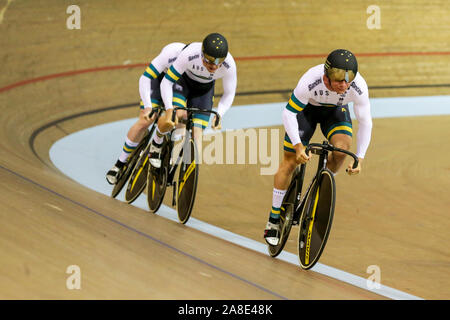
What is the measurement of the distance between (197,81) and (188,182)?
72cm

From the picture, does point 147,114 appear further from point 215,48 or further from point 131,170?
point 215,48

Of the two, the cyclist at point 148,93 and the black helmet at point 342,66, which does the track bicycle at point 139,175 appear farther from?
the black helmet at point 342,66

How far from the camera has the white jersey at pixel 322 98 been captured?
11.1 feet

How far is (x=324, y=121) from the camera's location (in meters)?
3.66

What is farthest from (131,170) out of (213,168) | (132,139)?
(213,168)

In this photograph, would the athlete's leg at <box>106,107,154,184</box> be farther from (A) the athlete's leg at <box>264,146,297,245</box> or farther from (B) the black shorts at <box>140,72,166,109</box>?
(A) the athlete's leg at <box>264,146,297,245</box>

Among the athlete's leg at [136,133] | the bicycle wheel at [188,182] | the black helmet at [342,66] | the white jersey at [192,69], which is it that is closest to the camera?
the black helmet at [342,66]

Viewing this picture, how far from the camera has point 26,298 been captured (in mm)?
2180

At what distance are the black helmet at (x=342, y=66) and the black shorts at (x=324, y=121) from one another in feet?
1.29

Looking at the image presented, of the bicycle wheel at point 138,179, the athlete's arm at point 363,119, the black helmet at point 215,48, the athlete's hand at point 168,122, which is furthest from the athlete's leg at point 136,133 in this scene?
the athlete's arm at point 363,119

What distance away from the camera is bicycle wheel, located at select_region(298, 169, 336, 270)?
3.28 metres

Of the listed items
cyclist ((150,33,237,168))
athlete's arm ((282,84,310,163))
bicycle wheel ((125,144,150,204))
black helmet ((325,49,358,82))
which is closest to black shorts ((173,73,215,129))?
cyclist ((150,33,237,168))
